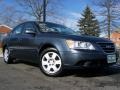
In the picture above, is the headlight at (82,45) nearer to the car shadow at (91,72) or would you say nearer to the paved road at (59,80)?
the paved road at (59,80)

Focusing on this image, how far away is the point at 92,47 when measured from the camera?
7.46 m

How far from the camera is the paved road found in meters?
6.59

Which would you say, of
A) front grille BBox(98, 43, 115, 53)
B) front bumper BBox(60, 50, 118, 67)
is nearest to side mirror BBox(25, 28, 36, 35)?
front bumper BBox(60, 50, 118, 67)

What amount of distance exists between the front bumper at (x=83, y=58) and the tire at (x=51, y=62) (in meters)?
0.23

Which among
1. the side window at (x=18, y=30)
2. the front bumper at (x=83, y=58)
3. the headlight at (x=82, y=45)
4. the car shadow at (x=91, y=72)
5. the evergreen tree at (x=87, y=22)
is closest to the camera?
the front bumper at (x=83, y=58)

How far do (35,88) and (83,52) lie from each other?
154 cm

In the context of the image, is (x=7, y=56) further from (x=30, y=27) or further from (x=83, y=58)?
(x=83, y=58)

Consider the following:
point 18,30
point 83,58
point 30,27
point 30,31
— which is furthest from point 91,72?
point 18,30

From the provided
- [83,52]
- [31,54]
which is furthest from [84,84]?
[31,54]

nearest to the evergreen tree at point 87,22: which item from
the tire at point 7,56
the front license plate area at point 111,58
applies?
the tire at point 7,56

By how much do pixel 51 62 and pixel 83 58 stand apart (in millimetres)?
940

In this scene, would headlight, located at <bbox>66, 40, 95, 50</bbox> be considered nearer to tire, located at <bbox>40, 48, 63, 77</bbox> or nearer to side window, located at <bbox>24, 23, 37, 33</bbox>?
tire, located at <bbox>40, 48, 63, 77</bbox>

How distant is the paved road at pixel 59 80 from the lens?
6.59m

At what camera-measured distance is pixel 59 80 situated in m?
7.35
